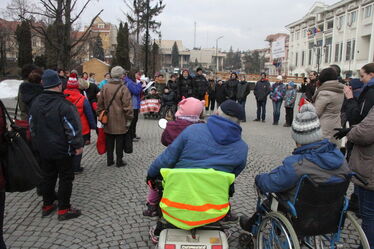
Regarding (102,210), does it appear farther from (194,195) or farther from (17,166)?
(194,195)

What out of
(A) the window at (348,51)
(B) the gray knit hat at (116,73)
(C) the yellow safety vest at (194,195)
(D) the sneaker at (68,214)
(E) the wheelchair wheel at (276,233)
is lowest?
(D) the sneaker at (68,214)

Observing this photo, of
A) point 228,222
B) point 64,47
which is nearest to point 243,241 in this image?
point 228,222

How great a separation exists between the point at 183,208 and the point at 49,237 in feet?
6.77

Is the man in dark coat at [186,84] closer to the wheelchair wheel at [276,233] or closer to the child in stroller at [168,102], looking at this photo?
the child in stroller at [168,102]

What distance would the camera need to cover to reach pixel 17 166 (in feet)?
9.36

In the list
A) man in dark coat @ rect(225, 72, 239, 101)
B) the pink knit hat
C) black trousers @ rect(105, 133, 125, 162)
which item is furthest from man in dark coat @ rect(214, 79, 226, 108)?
the pink knit hat

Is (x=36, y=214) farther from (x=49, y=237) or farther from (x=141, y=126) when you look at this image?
(x=141, y=126)

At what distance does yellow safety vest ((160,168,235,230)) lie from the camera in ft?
8.48

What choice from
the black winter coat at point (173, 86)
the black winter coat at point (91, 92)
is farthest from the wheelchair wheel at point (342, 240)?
the black winter coat at point (173, 86)

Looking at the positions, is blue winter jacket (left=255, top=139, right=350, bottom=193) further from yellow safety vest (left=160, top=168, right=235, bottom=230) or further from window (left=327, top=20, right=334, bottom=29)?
window (left=327, top=20, right=334, bottom=29)

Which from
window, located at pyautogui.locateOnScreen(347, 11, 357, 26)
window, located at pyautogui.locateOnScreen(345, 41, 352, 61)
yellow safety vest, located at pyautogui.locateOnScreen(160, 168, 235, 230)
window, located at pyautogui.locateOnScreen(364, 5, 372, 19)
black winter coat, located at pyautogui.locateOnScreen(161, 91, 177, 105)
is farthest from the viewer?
window, located at pyautogui.locateOnScreen(345, 41, 352, 61)

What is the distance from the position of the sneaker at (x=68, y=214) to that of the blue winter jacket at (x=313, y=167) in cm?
271

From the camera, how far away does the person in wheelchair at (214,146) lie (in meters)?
2.83

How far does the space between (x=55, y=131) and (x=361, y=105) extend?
373 cm
